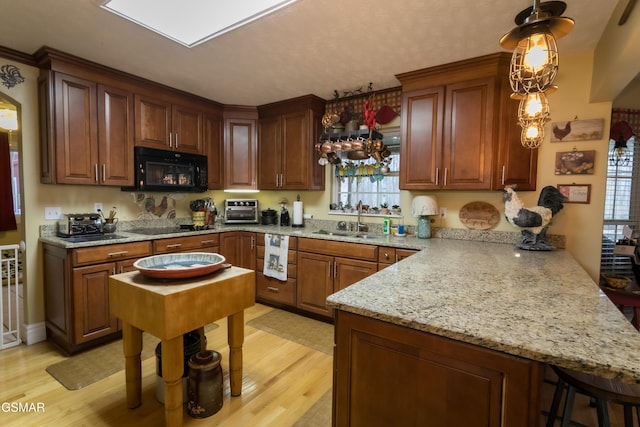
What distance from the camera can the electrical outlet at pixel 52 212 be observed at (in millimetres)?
2701

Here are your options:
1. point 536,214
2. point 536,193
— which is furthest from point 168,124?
point 536,193

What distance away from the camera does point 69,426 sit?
166cm

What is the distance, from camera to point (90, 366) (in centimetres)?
225

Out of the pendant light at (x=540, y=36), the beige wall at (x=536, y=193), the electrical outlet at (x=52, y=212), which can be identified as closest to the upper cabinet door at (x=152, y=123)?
the beige wall at (x=536, y=193)

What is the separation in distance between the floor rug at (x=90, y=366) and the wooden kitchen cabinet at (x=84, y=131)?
145 centimetres

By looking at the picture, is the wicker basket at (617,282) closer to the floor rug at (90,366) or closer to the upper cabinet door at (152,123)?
the floor rug at (90,366)

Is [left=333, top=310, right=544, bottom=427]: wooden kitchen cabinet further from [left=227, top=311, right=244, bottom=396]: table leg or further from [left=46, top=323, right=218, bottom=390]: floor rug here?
[left=46, top=323, right=218, bottom=390]: floor rug

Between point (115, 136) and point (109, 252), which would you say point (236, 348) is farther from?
point (115, 136)

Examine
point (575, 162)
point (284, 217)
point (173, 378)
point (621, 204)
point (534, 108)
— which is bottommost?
point (173, 378)

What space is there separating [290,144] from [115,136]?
70.2 inches

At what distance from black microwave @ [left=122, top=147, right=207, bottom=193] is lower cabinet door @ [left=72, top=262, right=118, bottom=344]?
3.02ft

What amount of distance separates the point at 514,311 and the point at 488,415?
0.37 metres

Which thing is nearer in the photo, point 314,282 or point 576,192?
point 576,192

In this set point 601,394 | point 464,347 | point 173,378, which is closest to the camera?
point 464,347
